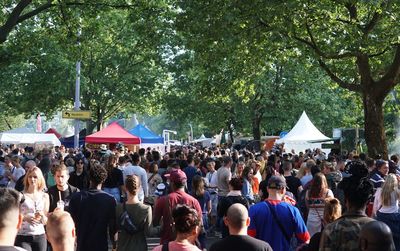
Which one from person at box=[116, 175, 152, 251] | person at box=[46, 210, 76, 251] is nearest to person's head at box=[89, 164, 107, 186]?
person at box=[116, 175, 152, 251]

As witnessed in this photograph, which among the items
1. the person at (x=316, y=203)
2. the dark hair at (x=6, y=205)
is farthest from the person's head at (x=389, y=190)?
the dark hair at (x=6, y=205)

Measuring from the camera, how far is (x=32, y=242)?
7.64 meters

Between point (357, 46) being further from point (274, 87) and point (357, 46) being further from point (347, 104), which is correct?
point (347, 104)

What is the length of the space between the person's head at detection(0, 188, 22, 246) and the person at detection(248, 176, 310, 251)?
11.1 ft

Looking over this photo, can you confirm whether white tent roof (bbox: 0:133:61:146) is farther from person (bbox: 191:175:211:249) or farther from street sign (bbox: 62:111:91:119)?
person (bbox: 191:175:211:249)

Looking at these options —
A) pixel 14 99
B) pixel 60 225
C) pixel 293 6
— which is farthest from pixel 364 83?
pixel 14 99

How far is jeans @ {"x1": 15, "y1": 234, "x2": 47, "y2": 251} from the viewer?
24.8ft

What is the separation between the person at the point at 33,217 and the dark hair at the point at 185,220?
111 inches

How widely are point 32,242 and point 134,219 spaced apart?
1.20 meters

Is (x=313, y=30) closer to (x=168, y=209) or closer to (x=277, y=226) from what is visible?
(x=168, y=209)

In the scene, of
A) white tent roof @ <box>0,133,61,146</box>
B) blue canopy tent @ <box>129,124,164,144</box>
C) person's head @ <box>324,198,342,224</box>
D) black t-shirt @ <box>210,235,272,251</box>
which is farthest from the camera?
white tent roof @ <box>0,133,61,146</box>

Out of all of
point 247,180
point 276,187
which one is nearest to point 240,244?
point 276,187

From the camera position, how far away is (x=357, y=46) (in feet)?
57.6

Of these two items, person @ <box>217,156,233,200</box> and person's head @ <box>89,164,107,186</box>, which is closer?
person's head @ <box>89,164,107,186</box>
